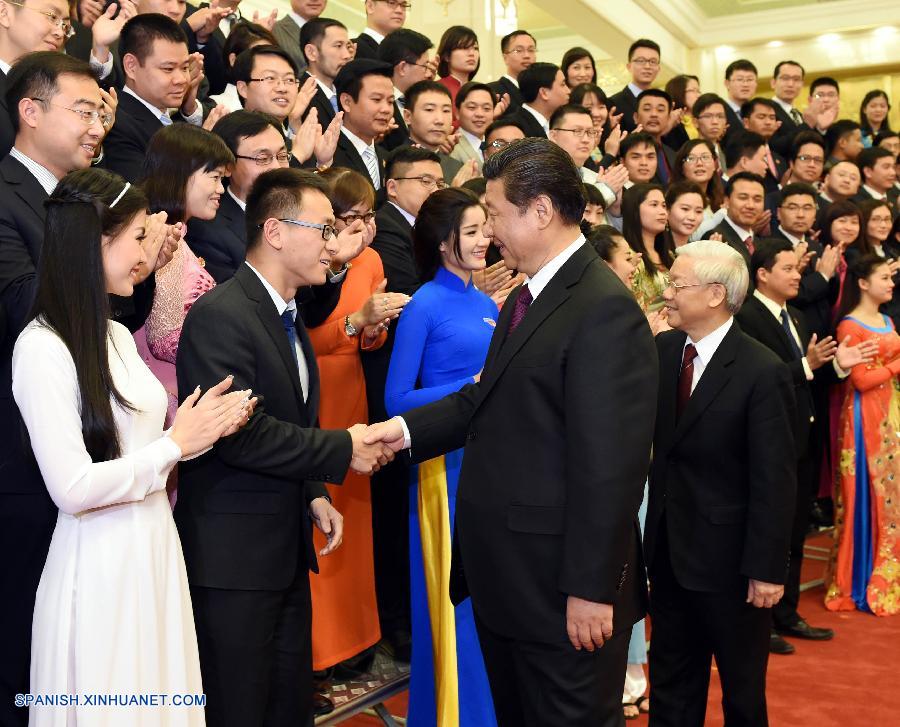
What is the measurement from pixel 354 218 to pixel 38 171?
1.02m

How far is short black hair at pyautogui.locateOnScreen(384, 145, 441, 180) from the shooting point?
381cm

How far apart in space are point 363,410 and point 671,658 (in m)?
1.26

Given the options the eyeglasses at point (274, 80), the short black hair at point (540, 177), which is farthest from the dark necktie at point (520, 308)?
the eyeglasses at point (274, 80)

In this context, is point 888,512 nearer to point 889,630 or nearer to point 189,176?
point 889,630

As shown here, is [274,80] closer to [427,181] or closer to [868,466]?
[427,181]

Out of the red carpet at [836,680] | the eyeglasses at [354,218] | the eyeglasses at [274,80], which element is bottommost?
the red carpet at [836,680]

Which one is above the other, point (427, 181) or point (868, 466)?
point (427, 181)

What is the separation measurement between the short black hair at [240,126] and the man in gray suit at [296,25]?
7.51 feet

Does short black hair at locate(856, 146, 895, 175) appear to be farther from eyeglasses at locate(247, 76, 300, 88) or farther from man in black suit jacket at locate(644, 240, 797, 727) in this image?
man in black suit jacket at locate(644, 240, 797, 727)

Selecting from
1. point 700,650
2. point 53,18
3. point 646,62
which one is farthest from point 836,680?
point 646,62

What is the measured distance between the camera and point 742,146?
23.0 feet

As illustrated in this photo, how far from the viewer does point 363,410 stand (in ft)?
11.4

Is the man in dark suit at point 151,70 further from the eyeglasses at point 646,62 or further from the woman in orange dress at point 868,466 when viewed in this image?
the eyeglasses at point 646,62

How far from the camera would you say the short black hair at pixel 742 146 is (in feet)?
23.0
